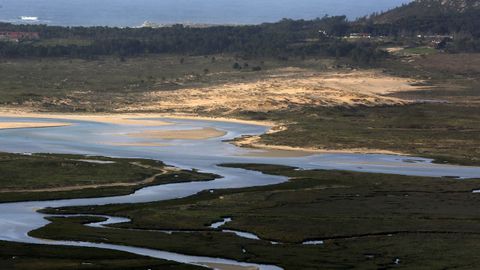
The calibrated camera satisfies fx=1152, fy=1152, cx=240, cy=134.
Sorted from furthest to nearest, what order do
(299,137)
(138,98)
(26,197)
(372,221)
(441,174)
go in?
(138,98) < (299,137) < (441,174) < (26,197) < (372,221)

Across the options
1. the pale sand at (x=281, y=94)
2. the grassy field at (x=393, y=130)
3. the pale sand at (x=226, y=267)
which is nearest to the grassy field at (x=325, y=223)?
the pale sand at (x=226, y=267)

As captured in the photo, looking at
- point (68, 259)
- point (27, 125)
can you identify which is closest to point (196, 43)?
point (27, 125)

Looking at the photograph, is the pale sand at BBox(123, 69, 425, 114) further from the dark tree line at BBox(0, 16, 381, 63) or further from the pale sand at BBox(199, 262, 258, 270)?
the pale sand at BBox(199, 262, 258, 270)

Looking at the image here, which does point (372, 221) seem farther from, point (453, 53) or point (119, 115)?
point (453, 53)

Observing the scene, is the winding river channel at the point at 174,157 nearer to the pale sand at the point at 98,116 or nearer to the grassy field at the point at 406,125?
the pale sand at the point at 98,116

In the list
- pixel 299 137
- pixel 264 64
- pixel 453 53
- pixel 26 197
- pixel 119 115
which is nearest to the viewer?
pixel 26 197

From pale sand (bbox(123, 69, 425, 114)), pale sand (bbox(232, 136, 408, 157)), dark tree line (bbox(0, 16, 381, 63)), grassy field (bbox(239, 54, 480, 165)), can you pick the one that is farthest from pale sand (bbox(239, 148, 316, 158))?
dark tree line (bbox(0, 16, 381, 63))

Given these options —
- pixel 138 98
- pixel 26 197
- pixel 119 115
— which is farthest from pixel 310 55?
pixel 26 197
